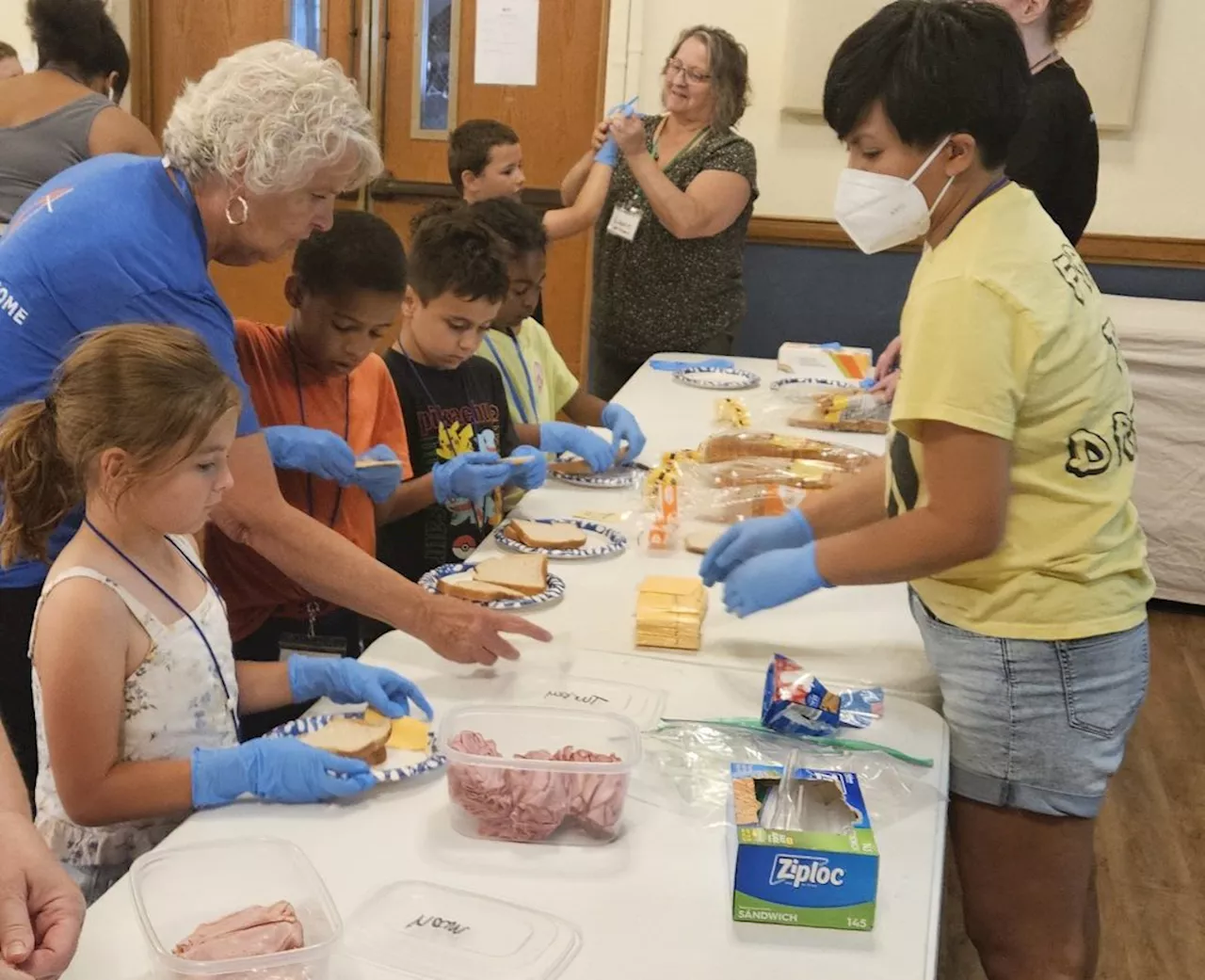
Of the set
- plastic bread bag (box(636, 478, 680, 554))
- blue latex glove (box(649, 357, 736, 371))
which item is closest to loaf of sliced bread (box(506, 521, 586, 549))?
plastic bread bag (box(636, 478, 680, 554))

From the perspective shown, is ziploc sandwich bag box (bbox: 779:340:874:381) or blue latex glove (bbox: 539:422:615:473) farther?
ziploc sandwich bag box (bbox: 779:340:874:381)

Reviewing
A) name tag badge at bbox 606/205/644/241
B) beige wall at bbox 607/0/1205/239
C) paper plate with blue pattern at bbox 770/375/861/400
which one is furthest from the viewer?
beige wall at bbox 607/0/1205/239

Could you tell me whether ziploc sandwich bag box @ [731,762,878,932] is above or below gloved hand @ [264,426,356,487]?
below

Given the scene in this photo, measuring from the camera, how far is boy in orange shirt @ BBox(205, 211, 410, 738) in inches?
69.9

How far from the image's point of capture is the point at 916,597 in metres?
1.45

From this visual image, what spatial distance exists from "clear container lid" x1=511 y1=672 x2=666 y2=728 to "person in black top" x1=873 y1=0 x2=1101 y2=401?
120 cm

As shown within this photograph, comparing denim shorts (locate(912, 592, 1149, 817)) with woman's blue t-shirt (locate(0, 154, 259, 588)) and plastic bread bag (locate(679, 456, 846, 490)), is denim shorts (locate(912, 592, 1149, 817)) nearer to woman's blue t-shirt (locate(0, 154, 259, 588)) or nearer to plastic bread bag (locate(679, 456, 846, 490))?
plastic bread bag (locate(679, 456, 846, 490))

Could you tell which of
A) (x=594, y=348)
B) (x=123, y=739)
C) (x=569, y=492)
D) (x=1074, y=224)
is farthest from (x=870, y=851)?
(x=594, y=348)

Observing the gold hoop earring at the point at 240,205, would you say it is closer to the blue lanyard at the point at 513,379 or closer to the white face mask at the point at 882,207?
the white face mask at the point at 882,207

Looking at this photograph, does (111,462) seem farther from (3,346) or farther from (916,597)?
(916,597)

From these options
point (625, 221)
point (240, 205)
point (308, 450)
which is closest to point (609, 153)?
point (625, 221)

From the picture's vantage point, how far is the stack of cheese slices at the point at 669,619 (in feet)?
4.92

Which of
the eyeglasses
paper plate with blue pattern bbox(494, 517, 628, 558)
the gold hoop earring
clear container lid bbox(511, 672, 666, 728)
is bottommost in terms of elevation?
paper plate with blue pattern bbox(494, 517, 628, 558)

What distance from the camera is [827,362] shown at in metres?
3.44
